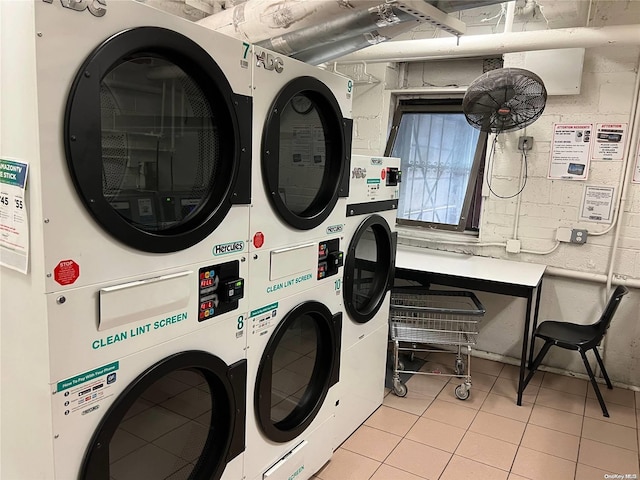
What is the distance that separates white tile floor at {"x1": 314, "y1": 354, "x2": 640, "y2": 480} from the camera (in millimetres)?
2410

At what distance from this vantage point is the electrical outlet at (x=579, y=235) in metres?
3.36

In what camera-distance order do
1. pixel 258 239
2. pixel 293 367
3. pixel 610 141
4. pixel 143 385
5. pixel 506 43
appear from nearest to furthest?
pixel 143 385
pixel 258 239
pixel 293 367
pixel 506 43
pixel 610 141

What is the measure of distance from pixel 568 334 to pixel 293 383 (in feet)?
6.46

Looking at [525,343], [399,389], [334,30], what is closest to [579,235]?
[525,343]

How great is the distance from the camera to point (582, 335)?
10.1 feet

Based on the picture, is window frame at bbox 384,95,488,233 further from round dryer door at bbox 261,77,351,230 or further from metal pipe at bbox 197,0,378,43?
metal pipe at bbox 197,0,378,43

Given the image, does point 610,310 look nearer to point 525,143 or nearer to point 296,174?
point 525,143

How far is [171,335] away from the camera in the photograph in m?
1.41

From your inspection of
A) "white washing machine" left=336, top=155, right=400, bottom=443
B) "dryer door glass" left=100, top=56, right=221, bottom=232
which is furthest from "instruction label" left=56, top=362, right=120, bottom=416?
"white washing machine" left=336, top=155, right=400, bottom=443

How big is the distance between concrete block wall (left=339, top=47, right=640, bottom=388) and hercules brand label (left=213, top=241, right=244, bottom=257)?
2.61 meters

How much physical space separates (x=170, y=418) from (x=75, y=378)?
1.59 ft

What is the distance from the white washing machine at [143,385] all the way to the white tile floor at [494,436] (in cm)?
90

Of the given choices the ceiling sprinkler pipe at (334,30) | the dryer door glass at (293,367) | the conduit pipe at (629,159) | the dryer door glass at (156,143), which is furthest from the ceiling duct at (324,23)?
the conduit pipe at (629,159)

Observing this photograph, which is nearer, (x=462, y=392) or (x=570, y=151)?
(x=462, y=392)
